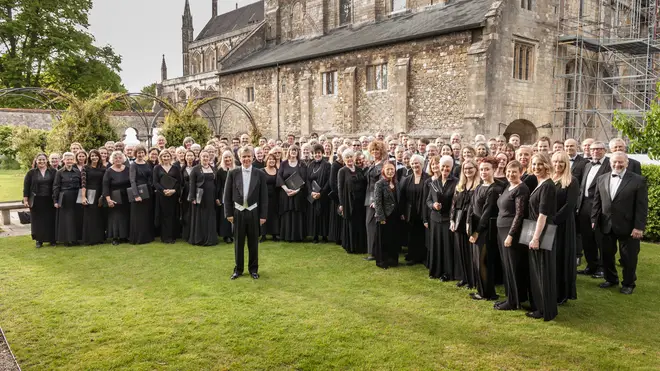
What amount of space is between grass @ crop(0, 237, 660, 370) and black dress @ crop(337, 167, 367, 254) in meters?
0.91

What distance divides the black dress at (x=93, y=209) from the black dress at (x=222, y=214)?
7.20ft

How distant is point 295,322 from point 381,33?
20917mm

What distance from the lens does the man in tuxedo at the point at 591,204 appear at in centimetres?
730

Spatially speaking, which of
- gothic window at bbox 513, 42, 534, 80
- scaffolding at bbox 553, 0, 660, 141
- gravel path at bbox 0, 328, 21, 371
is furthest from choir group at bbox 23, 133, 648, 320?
scaffolding at bbox 553, 0, 660, 141

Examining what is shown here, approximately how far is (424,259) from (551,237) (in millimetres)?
3085

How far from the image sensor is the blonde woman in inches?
220

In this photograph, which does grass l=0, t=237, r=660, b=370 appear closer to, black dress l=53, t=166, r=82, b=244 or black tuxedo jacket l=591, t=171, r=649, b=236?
black tuxedo jacket l=591, t=171, r=649, b=236

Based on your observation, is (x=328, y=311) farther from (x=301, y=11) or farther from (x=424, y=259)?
(x=301, y=11)

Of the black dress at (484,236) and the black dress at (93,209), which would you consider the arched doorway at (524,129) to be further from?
the black dress at (93,209)

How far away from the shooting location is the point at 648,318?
221 inches

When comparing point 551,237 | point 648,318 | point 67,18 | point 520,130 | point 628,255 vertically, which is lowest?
point 648,318

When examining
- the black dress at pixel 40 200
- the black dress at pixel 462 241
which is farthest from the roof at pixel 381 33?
the black dress at pixel 40 200

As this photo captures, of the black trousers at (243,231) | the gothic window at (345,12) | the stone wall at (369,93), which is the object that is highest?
the gothic window at (345,12)

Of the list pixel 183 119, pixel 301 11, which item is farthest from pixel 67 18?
pixel 183 119
